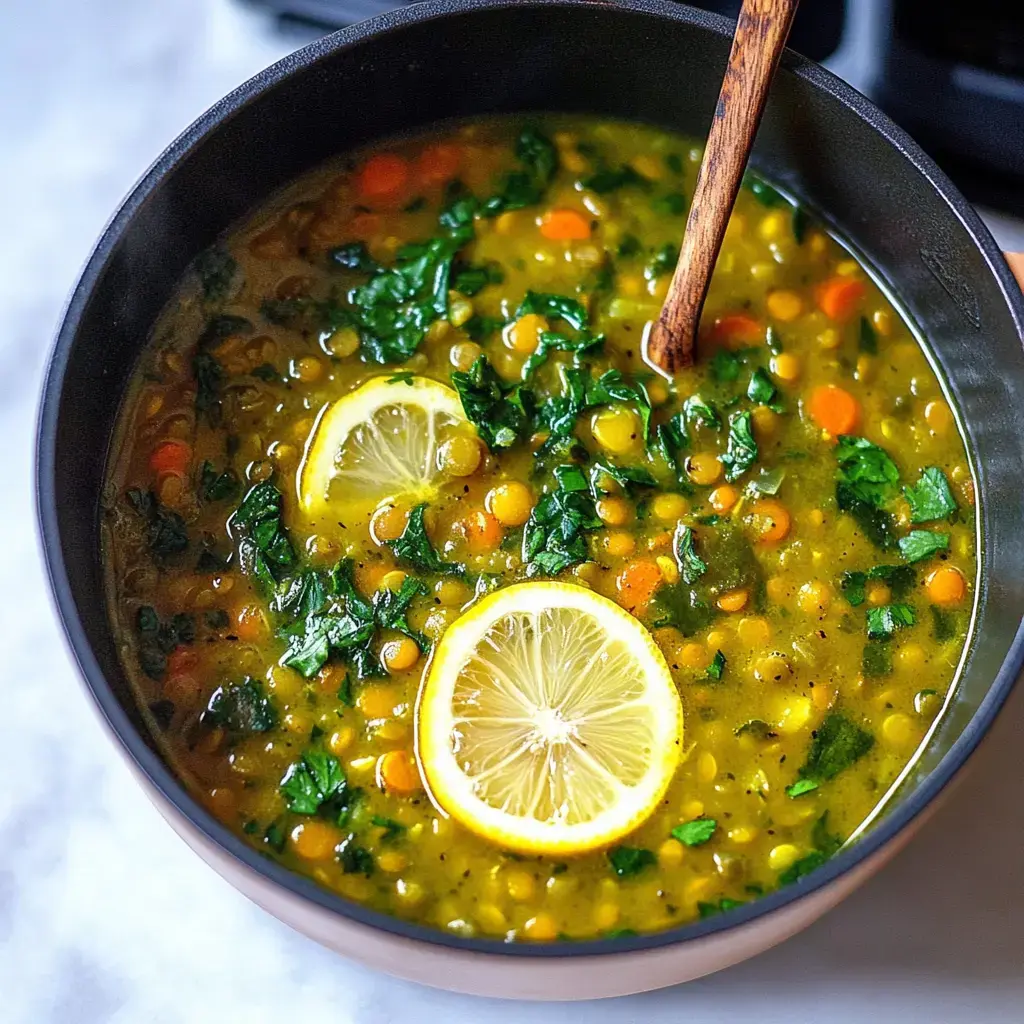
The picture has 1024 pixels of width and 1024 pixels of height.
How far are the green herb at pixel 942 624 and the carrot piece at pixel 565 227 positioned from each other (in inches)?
37.4

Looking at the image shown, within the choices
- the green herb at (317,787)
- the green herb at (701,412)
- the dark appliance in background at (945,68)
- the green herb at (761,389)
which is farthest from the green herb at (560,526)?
the dark appliance in background at (945,68)

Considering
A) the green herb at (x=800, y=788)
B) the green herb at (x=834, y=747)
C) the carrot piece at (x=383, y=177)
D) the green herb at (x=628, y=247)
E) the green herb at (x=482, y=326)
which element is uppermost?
the carrot piece at (x=383, y=177)

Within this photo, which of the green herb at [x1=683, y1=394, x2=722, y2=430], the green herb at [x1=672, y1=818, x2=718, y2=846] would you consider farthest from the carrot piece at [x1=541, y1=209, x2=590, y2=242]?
the green herb at [x1=672, y1=818, x2=718, y2=846]

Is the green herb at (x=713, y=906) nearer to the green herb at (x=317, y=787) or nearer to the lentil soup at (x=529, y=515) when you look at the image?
the lentil soup at (x=529, y=515)

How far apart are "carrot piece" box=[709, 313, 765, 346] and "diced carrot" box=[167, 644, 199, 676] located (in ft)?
3.62

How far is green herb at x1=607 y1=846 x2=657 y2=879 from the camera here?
2168 mm

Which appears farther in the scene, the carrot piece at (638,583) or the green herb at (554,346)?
the green herb at (554,346)

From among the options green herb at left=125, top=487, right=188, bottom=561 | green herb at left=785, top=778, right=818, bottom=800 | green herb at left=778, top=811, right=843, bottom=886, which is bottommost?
green herb at left=778, top=811, right=843, bottom=886

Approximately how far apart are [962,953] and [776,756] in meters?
0.48

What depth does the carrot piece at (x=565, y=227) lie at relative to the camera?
2.62 m

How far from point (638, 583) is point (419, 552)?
381mm

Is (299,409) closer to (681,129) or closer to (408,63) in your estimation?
(408,63)

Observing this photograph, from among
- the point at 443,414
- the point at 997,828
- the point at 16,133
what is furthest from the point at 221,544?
the point at 997,828

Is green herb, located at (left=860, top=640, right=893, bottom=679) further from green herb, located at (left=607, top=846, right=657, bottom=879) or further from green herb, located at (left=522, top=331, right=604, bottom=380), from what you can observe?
green herb, located at (left=522, top=331, right=604, bottom=380)
